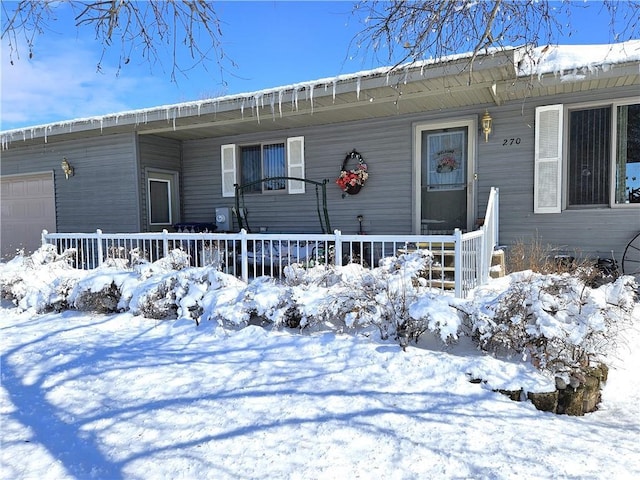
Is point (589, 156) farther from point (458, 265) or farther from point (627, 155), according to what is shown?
point (458, 265)

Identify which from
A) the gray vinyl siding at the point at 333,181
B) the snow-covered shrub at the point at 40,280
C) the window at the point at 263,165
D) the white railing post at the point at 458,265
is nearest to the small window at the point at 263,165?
the window at the point at 263,165

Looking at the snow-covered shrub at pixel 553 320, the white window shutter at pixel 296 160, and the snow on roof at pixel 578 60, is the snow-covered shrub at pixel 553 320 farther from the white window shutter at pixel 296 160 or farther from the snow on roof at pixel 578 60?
the white window shutter at pixel 296 160

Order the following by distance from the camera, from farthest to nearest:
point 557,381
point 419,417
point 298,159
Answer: point 298,159 → point 557,381 → point 419,417

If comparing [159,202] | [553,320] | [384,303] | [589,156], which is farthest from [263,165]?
[553,320]

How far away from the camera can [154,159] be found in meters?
8.71

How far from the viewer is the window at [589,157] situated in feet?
19.8

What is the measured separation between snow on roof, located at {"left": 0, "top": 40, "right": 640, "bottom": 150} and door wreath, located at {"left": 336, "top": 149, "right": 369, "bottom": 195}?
5.38 ft

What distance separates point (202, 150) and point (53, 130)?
280 cm

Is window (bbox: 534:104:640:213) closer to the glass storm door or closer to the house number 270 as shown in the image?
the house number 270

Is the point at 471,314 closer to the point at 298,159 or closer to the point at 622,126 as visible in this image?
the point at 622,126

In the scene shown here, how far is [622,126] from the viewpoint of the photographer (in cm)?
601

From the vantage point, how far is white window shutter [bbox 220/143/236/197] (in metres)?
8.75

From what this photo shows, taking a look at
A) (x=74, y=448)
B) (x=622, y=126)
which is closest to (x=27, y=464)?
(x=74, y=448)

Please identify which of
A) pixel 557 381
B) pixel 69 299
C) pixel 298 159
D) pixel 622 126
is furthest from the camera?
pixel 298 159
